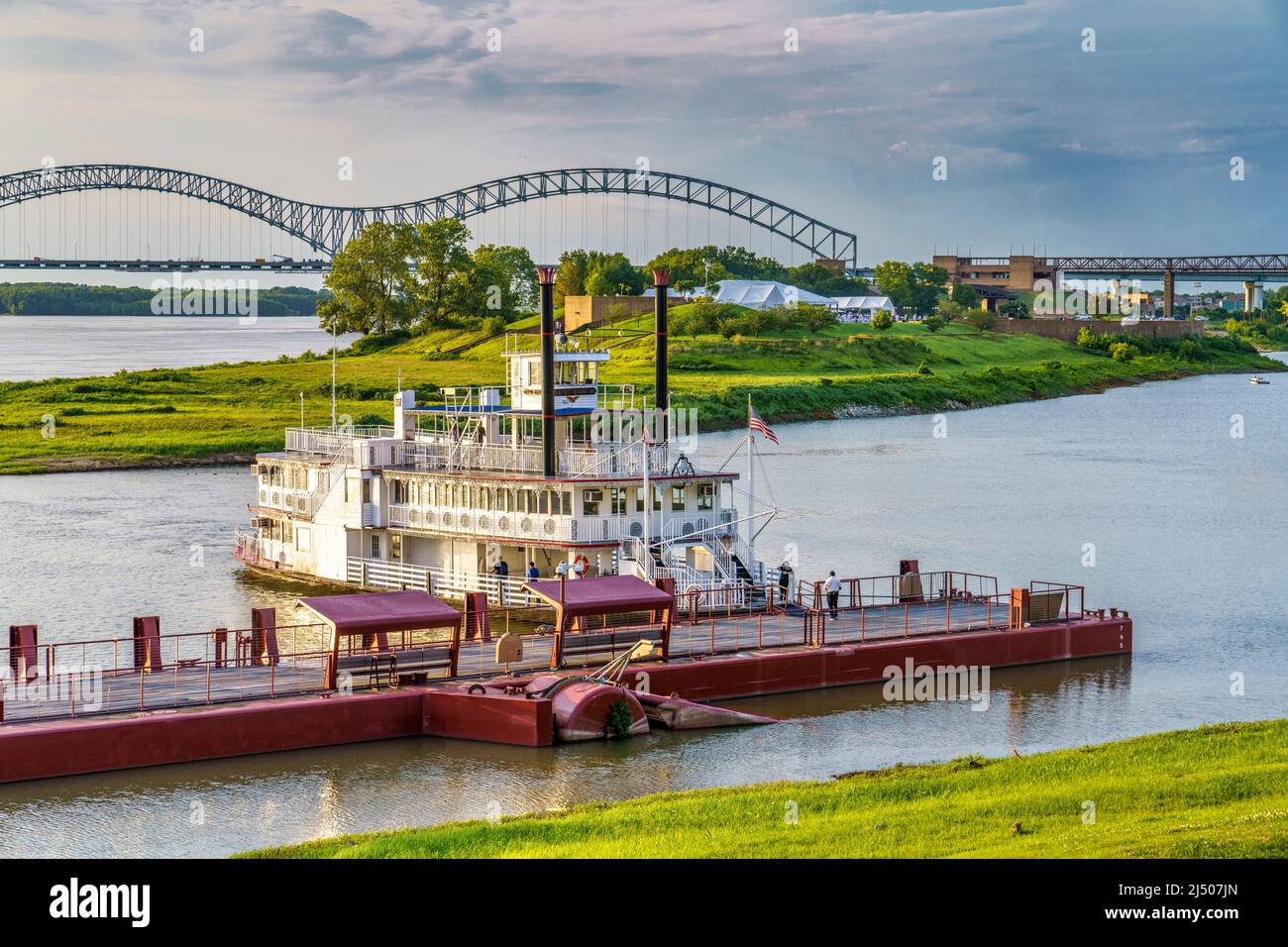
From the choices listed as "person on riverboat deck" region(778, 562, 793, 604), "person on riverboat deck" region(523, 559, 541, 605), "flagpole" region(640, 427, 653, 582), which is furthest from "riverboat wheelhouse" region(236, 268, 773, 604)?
"person on riverboat deck" region(778, 562, 793, 604)

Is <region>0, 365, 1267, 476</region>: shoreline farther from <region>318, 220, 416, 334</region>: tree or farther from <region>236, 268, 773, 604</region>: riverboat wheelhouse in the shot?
<region>318, 220, 416, 334</region>: tree

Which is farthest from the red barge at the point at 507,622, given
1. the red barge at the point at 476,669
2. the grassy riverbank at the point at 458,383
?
the grassy riverbank at the point at 458,383

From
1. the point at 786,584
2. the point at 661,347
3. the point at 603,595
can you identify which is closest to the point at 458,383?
the point at 661,347

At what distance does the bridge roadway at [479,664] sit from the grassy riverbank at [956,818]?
345 inches

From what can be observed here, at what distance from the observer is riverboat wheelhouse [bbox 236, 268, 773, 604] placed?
4791 cm

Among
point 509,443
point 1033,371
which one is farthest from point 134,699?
point 1033,371

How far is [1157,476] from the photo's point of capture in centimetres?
9181

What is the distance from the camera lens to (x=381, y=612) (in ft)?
119

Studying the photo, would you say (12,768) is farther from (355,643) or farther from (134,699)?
(355,643)

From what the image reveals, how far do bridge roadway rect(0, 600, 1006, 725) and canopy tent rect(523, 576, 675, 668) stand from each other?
1084 millimetres

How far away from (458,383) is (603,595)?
9973cm

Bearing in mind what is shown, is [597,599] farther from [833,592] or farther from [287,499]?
[287,499]

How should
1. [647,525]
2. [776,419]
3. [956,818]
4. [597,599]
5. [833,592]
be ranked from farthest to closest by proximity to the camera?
1. [776,419]
2. [647,525]
3. [833,592]
4. [597,599]
5. [956,818]
